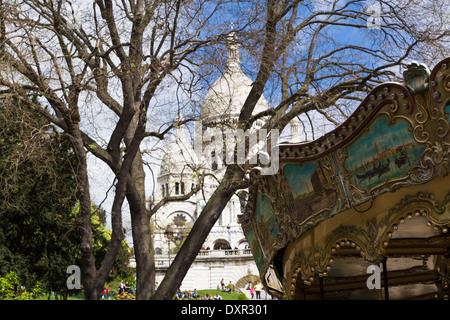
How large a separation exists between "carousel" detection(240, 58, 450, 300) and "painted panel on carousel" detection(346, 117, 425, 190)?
11 mm

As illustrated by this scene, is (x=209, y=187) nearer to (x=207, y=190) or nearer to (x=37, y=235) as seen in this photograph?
(x=37, y=235)

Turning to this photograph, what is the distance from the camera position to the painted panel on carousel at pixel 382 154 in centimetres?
659

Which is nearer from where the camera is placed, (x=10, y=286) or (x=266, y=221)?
(x=266, y=221)

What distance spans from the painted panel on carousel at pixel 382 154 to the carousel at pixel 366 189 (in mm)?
11

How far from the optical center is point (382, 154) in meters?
6.88

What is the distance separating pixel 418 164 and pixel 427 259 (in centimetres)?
557

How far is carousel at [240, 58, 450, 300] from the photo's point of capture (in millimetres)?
6402

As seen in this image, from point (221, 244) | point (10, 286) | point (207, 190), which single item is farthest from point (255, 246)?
point (221, 244)

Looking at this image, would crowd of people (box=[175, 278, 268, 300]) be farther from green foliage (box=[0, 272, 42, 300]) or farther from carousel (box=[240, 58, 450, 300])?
carousel (box=[240, 58, 450, 300])

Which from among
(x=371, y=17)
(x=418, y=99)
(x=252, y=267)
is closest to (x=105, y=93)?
(x=371, y=17)

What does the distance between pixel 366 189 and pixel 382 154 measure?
54 cm

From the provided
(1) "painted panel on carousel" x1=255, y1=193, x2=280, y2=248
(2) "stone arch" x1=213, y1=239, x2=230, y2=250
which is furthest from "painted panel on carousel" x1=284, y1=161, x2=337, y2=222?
(2) "stone arch" x1=213, y1=239, x2=230, y2=250

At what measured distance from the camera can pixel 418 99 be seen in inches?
253
